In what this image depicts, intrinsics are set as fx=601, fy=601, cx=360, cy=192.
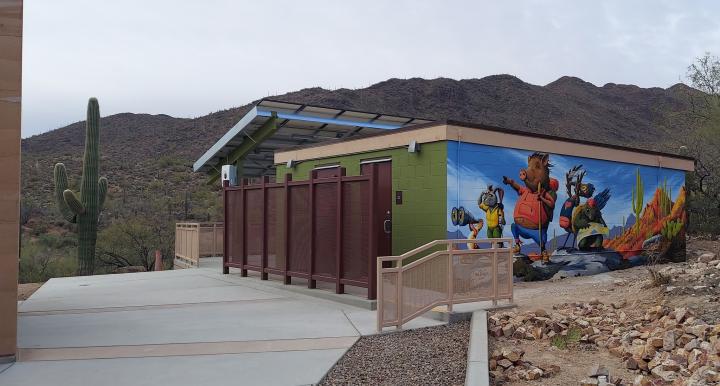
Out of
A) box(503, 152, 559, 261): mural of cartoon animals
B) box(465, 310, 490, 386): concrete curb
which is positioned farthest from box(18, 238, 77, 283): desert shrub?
box(465, 310, 490, 386): concrete curb

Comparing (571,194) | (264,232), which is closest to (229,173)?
(264,232)

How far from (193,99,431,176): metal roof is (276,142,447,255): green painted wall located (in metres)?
3.80

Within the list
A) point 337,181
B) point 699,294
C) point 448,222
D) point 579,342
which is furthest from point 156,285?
point 699,294

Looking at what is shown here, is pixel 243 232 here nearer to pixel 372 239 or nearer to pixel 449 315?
pixel 372 239

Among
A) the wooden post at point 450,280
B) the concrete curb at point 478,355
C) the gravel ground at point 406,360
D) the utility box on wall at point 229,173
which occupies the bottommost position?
the gravel ground at point 406,360

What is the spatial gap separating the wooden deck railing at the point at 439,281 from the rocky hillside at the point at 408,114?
25536mm

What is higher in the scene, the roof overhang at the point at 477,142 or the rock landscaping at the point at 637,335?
the roof overhang at the point at 477,142

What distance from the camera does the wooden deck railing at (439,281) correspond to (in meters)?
8.27

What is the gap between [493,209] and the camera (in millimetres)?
13422

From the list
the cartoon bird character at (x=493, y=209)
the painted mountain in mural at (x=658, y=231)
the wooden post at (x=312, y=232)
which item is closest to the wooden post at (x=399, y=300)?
the wooden post at (x=312, y=232)

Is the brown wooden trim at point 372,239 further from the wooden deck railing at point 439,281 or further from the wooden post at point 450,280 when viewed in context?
the wooden post at point 450,280

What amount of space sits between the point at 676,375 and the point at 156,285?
11677 mm

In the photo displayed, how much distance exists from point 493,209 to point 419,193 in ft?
5.71

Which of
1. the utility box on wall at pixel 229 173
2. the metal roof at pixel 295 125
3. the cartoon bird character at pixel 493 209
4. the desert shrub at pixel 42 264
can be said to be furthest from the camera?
the desert shrub at pixel 42 264
